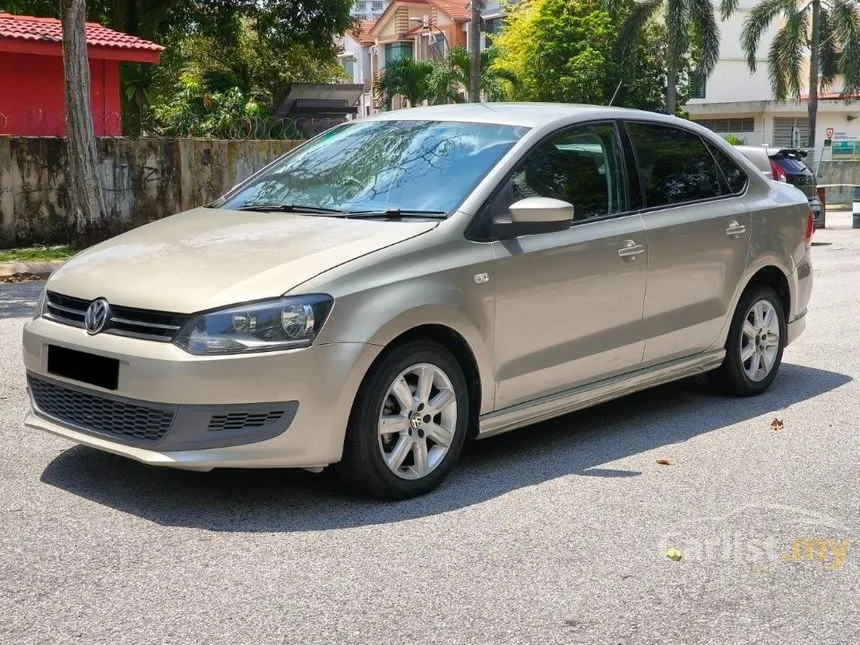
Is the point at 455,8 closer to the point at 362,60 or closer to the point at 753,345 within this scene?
the point at 362,60

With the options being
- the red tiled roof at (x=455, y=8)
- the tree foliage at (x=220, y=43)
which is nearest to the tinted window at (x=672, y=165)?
the tree foliage at (x=220, y=43)

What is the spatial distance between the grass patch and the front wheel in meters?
10.2

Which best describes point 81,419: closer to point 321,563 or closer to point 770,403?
point 321,563

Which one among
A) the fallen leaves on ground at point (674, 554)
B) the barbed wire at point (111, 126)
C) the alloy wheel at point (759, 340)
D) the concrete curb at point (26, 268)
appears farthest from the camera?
the barbed wire at point (111, 126)

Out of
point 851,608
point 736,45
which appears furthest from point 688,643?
point 736,45

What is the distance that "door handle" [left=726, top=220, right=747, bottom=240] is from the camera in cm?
693

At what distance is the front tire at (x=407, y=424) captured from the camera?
497 centimetres

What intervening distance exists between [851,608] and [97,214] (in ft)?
46.6

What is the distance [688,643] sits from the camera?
12.5 feet

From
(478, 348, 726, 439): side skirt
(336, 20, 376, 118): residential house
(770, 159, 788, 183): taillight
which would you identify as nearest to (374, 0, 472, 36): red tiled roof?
(336, 20, 376, 118): residential house

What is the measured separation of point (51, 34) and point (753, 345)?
17.7 metres

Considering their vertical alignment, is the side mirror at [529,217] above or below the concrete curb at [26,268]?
above

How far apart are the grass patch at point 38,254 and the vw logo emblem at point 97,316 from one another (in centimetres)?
1072

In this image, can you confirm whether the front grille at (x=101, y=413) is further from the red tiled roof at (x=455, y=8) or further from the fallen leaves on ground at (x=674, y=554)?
the red tiled roof at (x=455, y=8)
